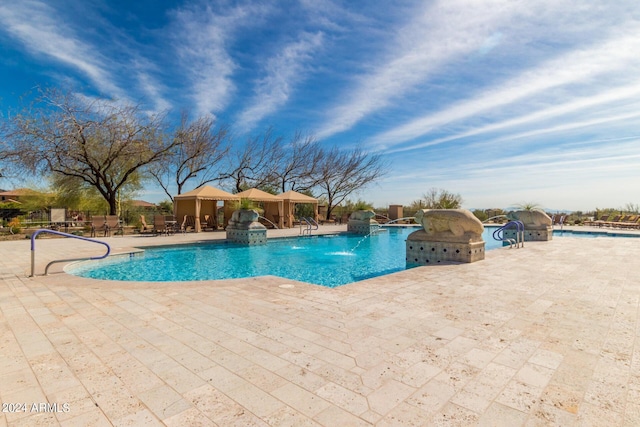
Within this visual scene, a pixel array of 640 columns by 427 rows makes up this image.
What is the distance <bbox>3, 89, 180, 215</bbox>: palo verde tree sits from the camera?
13.5 metres

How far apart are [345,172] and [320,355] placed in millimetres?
24646

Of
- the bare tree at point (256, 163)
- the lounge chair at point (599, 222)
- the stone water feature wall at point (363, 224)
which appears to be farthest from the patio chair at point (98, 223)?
the lounge chair at point (599, 222)

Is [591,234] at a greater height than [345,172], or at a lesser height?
lesser

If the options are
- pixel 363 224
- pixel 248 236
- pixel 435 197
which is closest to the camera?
pixel 248 236

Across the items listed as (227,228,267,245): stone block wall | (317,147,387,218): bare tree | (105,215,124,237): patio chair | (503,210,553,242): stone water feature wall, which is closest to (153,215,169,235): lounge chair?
(105,215,124,237): patio chair

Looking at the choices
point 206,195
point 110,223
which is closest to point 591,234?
point 206,195

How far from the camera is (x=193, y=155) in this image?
1956 centimetres

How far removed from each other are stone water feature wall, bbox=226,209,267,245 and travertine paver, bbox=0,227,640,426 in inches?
272

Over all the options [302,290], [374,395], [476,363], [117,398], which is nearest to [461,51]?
[302,290]

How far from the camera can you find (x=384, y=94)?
44.0 feet

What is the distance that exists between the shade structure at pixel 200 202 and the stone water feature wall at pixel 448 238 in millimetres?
9543

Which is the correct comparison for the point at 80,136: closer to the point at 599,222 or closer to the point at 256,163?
the point at 256,163

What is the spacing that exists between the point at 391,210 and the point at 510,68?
12582mm

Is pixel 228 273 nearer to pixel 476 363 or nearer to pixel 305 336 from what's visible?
pixel 305 336
